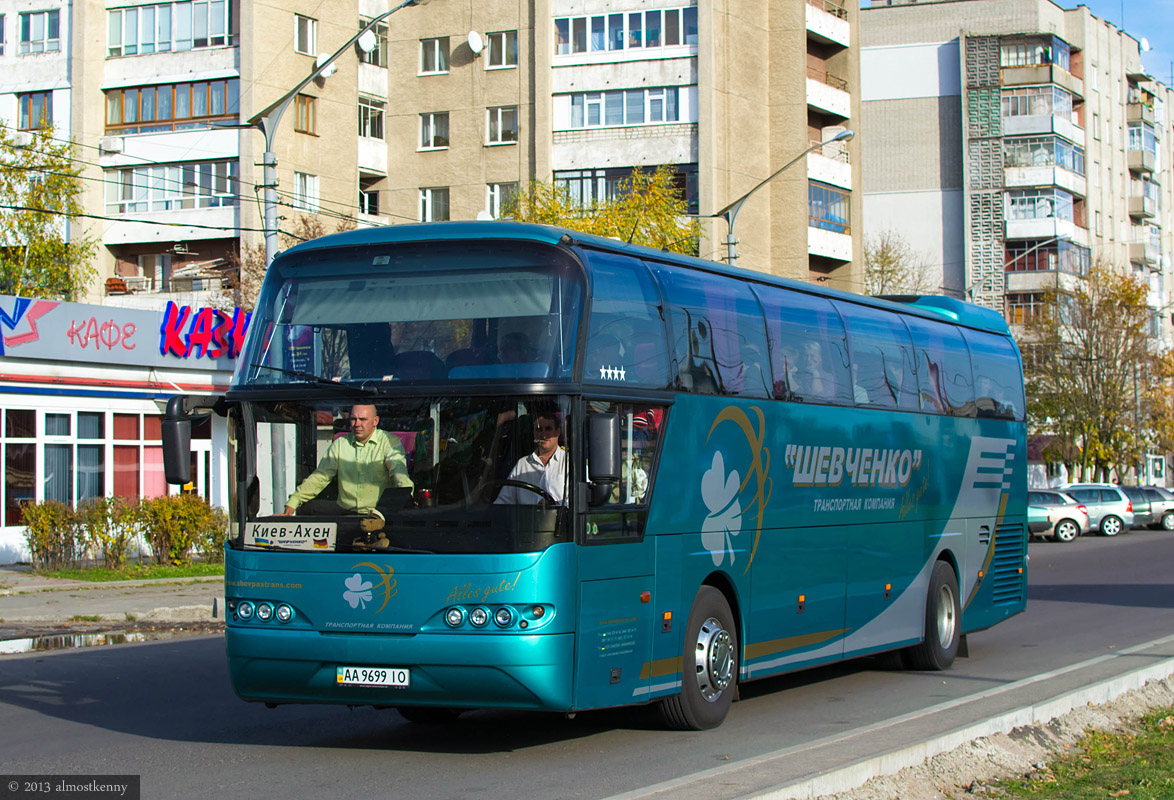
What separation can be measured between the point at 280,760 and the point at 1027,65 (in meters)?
72.8

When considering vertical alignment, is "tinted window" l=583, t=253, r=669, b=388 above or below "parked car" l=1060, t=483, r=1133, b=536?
above

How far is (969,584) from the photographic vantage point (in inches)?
593

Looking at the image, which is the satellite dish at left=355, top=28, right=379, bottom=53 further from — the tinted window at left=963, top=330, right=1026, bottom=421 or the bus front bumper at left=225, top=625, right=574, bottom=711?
the bus front bumper at left=225, top=625, right=574, bottom=711

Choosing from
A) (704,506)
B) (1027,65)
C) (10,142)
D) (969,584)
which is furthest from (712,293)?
(1027,65)

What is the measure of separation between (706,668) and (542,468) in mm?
2325

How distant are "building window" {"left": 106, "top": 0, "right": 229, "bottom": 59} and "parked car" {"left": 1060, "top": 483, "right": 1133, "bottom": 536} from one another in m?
32.8

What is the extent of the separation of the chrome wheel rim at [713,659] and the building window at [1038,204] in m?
67.4

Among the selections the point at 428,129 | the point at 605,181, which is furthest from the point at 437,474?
the point at 428,129

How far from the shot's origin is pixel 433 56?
57719mm

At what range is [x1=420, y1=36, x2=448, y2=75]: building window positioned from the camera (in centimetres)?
5747

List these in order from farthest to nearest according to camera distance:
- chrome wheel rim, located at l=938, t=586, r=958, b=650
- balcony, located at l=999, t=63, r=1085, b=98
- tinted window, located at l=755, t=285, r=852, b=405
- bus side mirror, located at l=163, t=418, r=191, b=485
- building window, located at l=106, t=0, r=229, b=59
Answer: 1. balcony, located at l=999, t=63, r=1085, b=98
2. building window, located at l=106, t=0, r=229, b=59
3. chrome wheel rim, located at l=938, t=586, r=958, b=650
4. tinted window, located at l=755, t=285, r=852, b=405
5. bus side mirror, located at l=163, t=418, r=191, b=485

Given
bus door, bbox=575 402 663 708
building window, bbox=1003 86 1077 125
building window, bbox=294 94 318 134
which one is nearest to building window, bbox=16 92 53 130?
building window, bbox=294 94 318 134

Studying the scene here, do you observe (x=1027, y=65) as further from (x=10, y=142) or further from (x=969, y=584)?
(x=969, y=584)

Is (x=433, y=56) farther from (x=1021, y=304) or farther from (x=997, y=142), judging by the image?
(x=1021, y=304)
